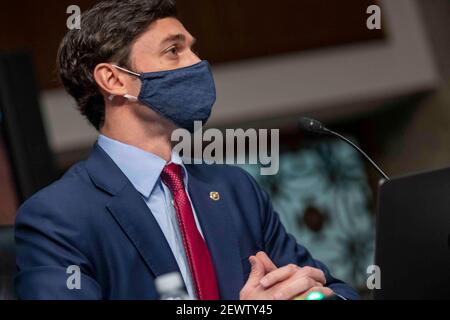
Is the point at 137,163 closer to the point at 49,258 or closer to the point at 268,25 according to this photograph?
the point at 49,258

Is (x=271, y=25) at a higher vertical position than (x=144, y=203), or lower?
higher

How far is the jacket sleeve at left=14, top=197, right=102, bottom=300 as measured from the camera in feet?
6.01

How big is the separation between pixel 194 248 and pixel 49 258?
325 mm

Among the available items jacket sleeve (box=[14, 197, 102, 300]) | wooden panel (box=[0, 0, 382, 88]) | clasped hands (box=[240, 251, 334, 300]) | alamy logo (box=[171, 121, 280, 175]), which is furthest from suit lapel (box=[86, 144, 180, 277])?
wooden panel (box=[0, 0, 382, 88])

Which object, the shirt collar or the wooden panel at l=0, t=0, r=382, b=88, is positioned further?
the wooden panel at l=0, t=0, r=382, b=88

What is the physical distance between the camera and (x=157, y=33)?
2.19m

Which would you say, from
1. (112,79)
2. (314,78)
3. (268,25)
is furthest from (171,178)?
(268,25)

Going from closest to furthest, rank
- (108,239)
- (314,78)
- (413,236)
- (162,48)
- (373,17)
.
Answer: (413,236) < (108,239) < (162,48) < (314,78) < (373,17)

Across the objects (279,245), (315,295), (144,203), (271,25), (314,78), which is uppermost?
(271,25)

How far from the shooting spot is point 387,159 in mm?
5742

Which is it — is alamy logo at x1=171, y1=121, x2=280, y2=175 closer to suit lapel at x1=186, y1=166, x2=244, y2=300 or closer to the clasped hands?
suit lapel at x1=186, y1=166, x2=244, y2=300

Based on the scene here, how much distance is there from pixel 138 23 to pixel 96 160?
34 cm

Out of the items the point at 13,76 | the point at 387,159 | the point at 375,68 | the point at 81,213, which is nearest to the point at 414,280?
the point at 81,213

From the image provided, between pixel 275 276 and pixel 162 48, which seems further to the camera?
pixel 162 48
